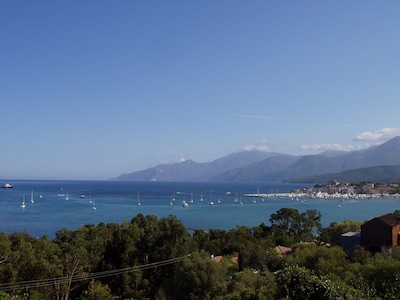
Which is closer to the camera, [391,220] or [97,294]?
[97,294]

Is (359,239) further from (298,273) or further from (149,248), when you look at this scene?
(298,273)

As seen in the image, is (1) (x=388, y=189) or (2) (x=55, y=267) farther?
(1) (x=388, y=189)

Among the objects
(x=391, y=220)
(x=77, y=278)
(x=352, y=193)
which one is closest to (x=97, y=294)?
(x=77, y=278)

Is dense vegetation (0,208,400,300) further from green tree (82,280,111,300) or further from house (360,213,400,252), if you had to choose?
house (360,213,400,252)

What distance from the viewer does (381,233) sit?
651 inches

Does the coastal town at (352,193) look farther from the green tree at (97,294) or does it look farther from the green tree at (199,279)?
the green tree at (97,294)

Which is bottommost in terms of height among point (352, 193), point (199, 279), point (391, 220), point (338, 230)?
point (352, 193)

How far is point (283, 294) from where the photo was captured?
638 centimetres

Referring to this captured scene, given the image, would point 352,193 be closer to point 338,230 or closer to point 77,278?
point 338,230

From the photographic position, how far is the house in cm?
1631

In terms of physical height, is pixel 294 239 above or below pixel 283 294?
below

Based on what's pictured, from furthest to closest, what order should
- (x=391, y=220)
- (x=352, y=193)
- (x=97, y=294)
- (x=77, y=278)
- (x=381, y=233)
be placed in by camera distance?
(x=352, y=193) < (x=391, y=220) < (x=381, y=233) < (x=77, y=278) < (x=97, y=294)

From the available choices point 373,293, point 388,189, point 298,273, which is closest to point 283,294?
point 298,273

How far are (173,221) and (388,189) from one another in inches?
3710
